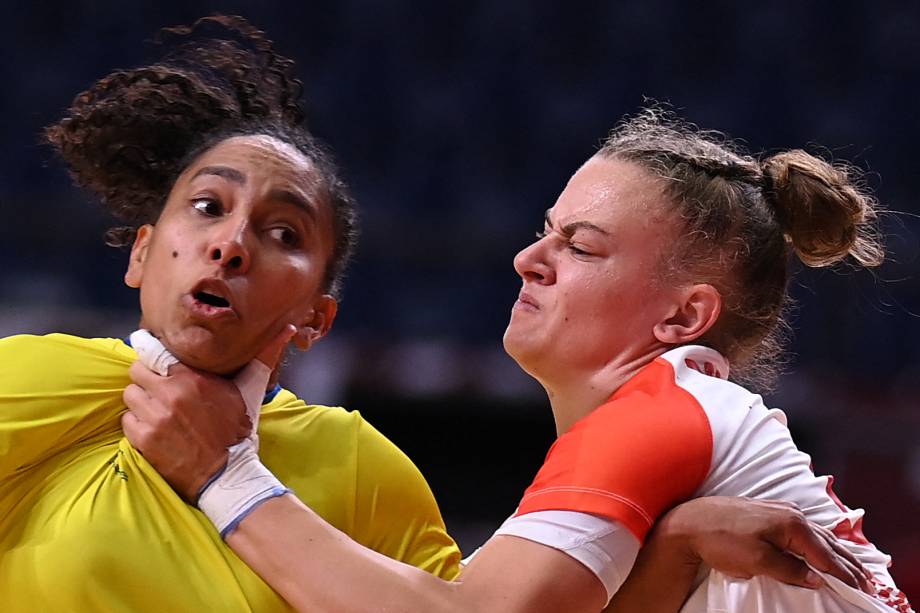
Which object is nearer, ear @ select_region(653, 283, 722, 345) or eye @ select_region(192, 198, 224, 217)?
eye @ select_region(192, 198, 224, 217)

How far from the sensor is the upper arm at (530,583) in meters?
1.89

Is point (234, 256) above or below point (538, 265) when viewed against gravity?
below

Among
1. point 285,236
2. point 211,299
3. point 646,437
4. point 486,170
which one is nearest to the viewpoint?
point 646,437

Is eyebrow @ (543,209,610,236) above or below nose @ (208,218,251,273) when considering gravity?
above

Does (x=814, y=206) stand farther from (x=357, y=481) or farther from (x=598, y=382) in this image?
(x=357, y=481)

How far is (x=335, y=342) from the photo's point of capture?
15.7 ft

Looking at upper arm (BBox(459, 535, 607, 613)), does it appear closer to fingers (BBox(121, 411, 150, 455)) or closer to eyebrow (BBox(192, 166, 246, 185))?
fingers (BBox(121, 411, 150, 455))

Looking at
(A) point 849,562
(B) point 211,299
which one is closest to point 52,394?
(B) point 211,299

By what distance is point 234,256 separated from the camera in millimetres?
2082

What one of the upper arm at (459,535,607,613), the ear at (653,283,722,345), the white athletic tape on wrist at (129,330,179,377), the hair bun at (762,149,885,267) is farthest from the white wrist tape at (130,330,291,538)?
the hair bun at (762,149,885,267)

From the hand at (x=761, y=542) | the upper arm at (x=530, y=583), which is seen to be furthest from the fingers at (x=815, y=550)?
the upper arm at (x=530, y=583)

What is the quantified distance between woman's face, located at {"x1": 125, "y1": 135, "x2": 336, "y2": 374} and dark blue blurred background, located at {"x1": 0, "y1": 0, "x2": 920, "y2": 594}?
7.70ft

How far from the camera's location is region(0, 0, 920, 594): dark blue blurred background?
4723mm

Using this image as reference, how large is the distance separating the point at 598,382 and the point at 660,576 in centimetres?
43
